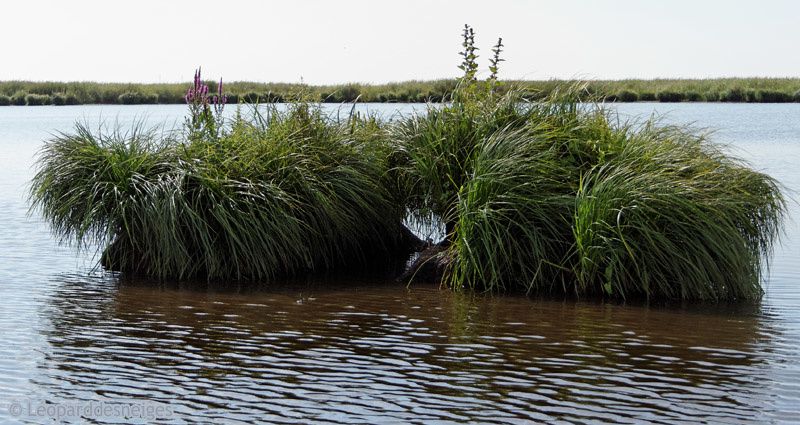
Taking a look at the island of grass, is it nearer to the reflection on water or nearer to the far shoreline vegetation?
the reflection on water

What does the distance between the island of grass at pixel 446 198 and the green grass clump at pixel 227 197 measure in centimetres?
2

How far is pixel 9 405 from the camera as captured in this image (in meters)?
6.17

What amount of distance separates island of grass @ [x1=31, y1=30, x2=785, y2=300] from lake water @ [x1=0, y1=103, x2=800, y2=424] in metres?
0.41

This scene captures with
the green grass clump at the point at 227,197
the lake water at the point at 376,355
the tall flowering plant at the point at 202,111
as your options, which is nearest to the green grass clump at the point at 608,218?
the lake water at the point at 376,355

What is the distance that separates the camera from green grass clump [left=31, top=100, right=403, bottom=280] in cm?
978

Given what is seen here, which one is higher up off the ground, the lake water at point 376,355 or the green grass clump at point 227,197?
the green grass clump at point 227,197

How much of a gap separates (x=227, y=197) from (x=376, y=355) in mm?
3068

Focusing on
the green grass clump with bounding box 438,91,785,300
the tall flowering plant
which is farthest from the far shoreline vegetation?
the green grass clump with bounding box 438,91,785,300

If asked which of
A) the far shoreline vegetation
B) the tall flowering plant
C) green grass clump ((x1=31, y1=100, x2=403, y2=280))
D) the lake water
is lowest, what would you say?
the lake water

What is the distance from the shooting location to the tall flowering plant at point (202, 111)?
10798 millimetres

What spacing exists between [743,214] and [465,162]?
270 centimetres

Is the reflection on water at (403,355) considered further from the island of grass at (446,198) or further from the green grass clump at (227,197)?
the green grass clump at (227,197)

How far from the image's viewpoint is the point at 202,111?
1110cm

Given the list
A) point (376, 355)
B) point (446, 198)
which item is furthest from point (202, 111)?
point (376, 355)
